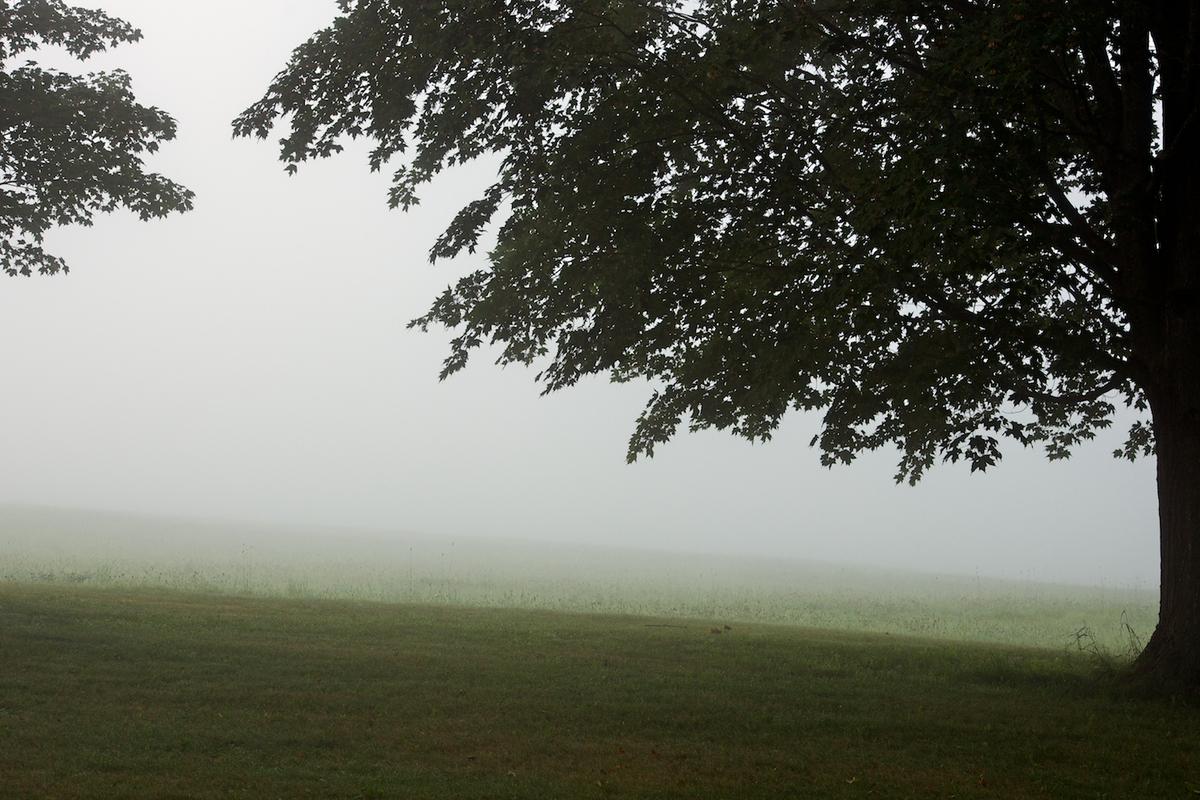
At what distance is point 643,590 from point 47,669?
91.4 ft

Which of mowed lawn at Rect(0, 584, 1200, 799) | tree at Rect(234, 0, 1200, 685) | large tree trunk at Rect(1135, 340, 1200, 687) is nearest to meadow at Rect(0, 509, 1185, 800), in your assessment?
mowed lawn at Rect(0, 584, 1200, 799)

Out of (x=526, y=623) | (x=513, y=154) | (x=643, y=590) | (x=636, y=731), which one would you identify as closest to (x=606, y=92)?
(x=513, y=154)

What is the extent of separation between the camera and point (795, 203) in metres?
13.2

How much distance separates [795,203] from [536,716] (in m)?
7.26

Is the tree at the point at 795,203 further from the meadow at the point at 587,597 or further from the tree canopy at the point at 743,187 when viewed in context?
the meadow at the point at 587,597

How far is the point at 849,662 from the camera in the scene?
14492mm

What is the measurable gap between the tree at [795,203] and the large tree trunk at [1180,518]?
0.10 feet

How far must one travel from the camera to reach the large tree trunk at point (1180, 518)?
484 inches

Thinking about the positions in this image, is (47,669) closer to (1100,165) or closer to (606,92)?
(606,92)

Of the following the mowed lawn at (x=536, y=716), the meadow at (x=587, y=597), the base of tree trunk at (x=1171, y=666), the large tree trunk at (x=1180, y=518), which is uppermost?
the large tree trunk at (x=1180, y=518)

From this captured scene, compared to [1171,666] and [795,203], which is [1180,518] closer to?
[1171,666]

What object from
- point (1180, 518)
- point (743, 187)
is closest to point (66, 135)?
point (743, 187)

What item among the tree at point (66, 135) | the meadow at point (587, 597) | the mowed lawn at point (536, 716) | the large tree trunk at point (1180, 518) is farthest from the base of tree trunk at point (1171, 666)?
the tree at point (66, 135)

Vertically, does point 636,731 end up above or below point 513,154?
below
